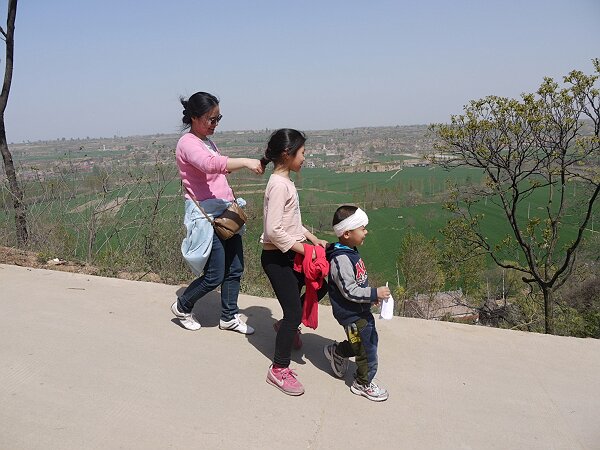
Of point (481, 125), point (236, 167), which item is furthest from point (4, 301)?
point (481, 125)

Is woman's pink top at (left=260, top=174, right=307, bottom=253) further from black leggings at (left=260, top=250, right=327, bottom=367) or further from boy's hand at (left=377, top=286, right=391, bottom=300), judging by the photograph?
boy's hand at (left=377, top=286, right=391, bottom=300)

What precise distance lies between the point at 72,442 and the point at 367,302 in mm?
1570

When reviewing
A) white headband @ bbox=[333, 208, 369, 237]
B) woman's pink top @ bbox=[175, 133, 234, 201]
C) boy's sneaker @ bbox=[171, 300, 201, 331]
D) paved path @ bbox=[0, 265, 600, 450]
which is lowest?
paved path @ bbox=[0, 265, 600, 450]

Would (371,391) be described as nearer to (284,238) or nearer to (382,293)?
(382,293)

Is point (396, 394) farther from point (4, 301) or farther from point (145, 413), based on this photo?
point (4, 301)

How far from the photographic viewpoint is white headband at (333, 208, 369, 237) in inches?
99.0

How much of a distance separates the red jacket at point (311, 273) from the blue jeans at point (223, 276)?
70cm

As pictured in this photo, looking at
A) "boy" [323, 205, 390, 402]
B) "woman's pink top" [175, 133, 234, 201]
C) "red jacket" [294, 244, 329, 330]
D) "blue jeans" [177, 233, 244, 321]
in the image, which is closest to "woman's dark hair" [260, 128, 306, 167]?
"woman's pink top" [175, 133, 234, 201]

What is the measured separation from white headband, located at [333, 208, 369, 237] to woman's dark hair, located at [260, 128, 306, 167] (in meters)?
0.48

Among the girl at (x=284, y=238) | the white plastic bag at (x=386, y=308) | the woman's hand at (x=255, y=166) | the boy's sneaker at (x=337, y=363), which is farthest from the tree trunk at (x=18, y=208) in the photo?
the white plastic bag at (x=386, y=308)

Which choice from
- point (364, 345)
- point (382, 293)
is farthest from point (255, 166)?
point (364, 345)

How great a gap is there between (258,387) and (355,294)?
83cm

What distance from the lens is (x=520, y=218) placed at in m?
32.9

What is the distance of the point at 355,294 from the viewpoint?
8.11 ft
